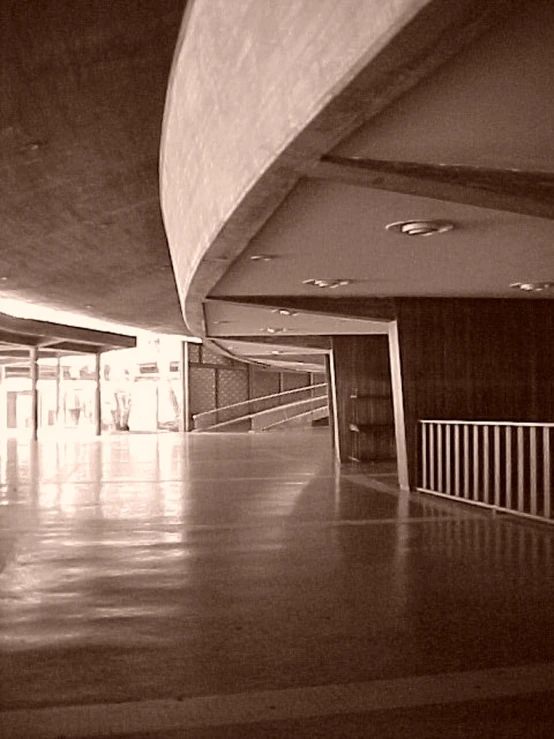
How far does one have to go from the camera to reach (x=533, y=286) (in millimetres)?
10133

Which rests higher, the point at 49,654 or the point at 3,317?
the point at 3,317

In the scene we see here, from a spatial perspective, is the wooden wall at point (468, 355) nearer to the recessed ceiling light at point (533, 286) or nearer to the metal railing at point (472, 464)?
the metal railing at point (472, 464)

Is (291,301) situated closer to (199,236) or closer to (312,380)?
(199,236)

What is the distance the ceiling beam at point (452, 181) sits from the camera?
15.5 feet

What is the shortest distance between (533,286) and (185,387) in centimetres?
2953

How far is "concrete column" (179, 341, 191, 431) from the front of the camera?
127 ft

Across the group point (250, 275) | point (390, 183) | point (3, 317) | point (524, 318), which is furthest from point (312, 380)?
point (390, 183)

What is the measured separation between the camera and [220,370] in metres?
40.1

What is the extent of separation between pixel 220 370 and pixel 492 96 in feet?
120

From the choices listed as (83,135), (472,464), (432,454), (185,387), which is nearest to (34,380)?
(185,387)

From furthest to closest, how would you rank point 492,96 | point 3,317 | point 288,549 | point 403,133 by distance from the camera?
point 3,317
point 288,549
point 403,133
point 492,96

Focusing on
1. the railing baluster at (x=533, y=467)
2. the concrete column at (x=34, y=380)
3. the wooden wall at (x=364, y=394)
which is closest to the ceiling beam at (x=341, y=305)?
the railing baluster at (x=533, y=467)

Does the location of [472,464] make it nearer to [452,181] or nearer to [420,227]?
[420,227]

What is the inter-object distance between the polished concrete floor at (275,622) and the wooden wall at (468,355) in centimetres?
244
